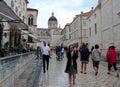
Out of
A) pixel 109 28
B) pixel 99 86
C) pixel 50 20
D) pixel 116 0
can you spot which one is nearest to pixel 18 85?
pixel 99 86

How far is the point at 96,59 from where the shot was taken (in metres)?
14.0

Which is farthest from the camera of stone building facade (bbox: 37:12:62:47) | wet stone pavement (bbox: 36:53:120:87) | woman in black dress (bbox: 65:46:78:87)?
stone building facade (bbox: 37:12:62:47)

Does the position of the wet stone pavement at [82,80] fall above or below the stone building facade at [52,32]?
below

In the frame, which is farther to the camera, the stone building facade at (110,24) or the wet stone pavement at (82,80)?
the stone building facade at (110,24)

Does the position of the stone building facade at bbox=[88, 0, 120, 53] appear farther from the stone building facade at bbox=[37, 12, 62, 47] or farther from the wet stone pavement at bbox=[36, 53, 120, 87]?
the stone building facade at bbox=[37, 12, 62, 47]

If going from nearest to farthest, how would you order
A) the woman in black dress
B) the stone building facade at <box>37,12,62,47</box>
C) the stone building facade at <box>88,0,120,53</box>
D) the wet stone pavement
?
the woman in black dress
the wet stone pavement
the stone building facade at <box>88,0,120,53</box>
the stone building facade at <box>37,12,62,47</box>

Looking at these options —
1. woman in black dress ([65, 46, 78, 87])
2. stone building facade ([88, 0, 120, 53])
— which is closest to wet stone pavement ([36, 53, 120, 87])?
woman in black dress ([65, 46, 78, 87])

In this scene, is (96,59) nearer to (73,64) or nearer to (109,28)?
(73,64)

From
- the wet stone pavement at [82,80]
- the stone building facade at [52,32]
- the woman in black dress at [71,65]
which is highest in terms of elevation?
the stone building facade at [52,32]

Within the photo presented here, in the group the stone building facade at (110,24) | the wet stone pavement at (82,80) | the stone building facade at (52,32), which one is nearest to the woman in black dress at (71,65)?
the wet stone pavement at (82,80)

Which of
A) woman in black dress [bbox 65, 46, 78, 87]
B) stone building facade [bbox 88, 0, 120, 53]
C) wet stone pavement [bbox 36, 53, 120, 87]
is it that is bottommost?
wet stone pavement [bbox 36, 53, 120, 87]

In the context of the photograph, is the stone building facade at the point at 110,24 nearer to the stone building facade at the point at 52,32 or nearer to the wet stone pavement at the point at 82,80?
the wet stone pavement at the point at 82,80

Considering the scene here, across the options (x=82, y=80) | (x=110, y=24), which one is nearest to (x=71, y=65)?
(x=82, y=80)

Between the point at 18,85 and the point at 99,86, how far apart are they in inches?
136
